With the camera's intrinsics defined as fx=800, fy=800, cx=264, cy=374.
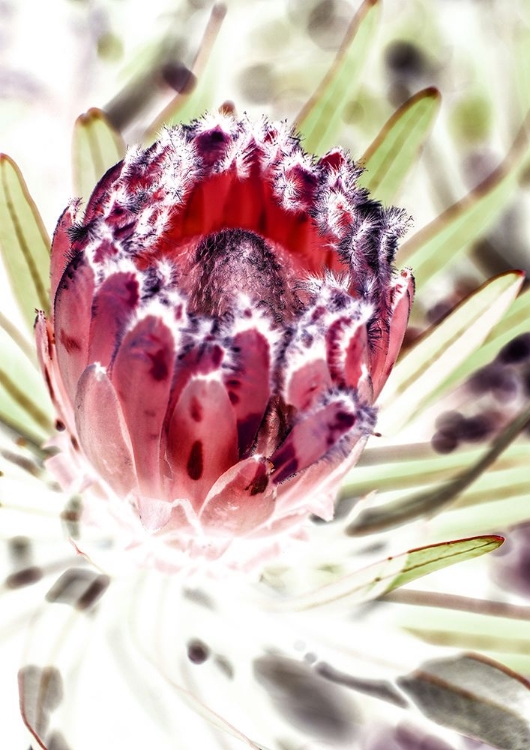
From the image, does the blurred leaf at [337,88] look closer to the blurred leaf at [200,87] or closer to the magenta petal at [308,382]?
the blurred leaf at [200,87]

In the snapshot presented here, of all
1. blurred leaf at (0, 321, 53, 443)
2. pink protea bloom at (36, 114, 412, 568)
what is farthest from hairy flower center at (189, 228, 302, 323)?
blurred leaf at (0, 321, 53, 443)

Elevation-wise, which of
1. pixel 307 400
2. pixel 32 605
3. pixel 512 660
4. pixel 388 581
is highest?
pixel 307 400

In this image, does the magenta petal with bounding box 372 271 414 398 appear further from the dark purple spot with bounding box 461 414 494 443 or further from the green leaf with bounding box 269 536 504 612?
the dark purple spot with bounding box 461 414 494 443

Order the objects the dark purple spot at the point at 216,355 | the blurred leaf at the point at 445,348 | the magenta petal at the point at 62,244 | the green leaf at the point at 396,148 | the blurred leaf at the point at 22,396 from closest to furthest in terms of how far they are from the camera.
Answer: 1. the dark purple spot at the point at 216,355
2. the magenta petal at the point at 62,244
3. the blurred leaf at the point at 22,396
4. the blurred leaf at the point at 445,348
5. the green leaf at the point at 396,148

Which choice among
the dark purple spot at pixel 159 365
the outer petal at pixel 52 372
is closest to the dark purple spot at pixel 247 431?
the dark purple spot at pixel 159 365

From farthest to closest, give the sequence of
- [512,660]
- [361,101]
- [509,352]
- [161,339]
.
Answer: [361,101] < [509,352] < [512,660] < [161,339]

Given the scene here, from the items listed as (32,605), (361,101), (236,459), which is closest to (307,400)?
(236,459)

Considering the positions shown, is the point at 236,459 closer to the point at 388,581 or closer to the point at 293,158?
the point at 388,581
